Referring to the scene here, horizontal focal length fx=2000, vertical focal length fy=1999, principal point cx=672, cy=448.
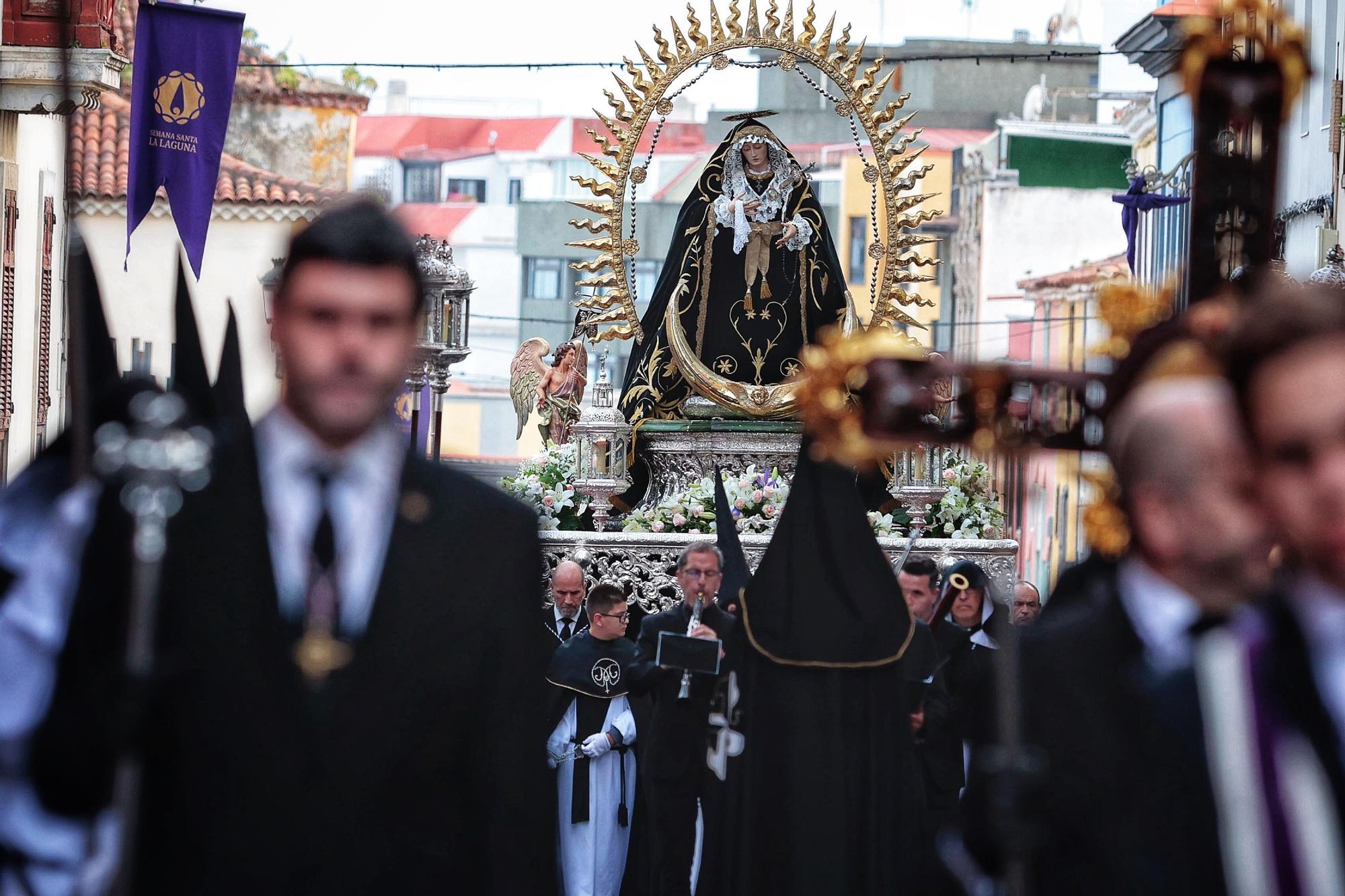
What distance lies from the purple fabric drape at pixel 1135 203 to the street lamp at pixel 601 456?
4.38 metres

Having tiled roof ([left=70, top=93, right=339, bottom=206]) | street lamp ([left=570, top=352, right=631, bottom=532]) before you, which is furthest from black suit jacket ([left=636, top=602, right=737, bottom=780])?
tiled roof ([left=70, top=93, right=339, bottom=206])

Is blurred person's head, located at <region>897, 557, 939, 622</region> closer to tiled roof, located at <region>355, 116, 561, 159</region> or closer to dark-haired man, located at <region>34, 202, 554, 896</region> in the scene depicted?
dark-haired man, located at <region>34, 202, 554, 896</region>

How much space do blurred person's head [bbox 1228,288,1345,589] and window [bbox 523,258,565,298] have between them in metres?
41.5

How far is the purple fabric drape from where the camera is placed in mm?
Result: 13711

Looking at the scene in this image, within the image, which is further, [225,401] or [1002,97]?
[1002,97]

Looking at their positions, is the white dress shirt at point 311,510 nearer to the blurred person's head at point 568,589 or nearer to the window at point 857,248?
the blurred person's head at point 568,589

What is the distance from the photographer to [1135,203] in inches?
547

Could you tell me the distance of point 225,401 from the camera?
127 inches

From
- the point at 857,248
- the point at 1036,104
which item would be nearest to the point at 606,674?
the point at 1036,104

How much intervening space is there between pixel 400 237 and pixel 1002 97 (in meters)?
42.1

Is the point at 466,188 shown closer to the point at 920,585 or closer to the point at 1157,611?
the point at 920,585

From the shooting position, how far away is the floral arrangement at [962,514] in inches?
413

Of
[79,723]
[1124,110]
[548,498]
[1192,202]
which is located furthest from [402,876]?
[1124,110]

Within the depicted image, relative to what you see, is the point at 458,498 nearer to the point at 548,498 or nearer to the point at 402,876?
the point at 402,876
